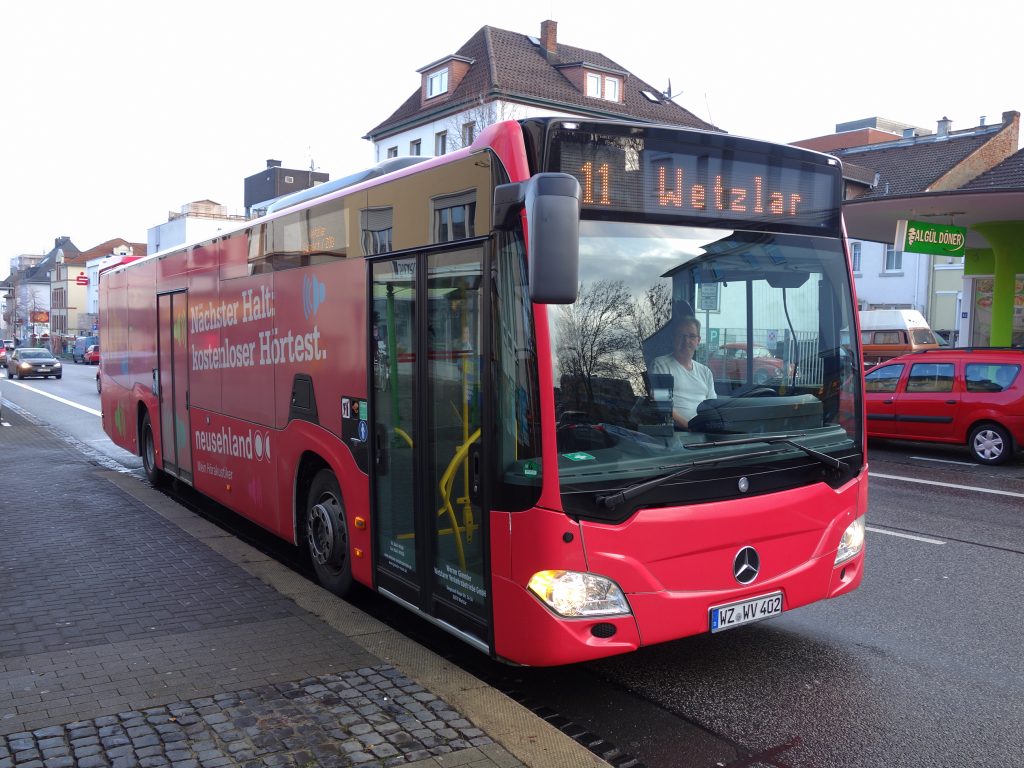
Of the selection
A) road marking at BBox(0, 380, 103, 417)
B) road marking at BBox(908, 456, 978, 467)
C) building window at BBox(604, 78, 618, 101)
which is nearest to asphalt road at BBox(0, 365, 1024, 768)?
road marking at BBox(908, 456, 978, 467)

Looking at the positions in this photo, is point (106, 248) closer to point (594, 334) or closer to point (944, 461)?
point (944, 461)

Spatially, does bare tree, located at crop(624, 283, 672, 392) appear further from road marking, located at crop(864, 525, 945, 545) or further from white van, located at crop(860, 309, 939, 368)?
white van, located at crop(860, 309, 939, 368)

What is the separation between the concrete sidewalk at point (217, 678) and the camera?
3.90 metres

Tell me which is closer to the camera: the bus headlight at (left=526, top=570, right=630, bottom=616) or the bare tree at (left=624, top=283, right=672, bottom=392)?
the bus headlight at (left=526, top=570, right=630, bottom=616)

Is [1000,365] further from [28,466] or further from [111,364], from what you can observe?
[28,466]

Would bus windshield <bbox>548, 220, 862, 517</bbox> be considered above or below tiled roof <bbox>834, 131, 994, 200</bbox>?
below

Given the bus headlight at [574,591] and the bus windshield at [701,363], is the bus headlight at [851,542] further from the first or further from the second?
the bus headlight at [574,591]

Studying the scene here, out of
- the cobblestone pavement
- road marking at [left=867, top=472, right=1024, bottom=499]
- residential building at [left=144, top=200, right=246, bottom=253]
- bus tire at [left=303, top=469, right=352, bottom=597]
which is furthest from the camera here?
residential building at [left=144, top=200, right=246, bottom=253]

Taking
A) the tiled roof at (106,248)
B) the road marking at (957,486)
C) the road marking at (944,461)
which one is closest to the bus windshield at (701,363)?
the road marking at (957,486)

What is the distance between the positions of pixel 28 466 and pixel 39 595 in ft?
24.8

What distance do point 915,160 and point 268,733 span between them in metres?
44.0

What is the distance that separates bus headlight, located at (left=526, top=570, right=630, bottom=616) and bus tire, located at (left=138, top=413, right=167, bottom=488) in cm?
781

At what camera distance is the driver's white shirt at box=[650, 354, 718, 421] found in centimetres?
439

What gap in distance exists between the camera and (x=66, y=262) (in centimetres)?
12556
